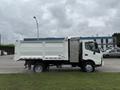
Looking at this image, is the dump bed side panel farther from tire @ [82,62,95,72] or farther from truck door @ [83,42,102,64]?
tire @ [82,62,95,72]

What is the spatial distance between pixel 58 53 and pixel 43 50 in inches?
46.2

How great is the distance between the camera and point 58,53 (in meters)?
21.7

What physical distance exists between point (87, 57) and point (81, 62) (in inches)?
25.0

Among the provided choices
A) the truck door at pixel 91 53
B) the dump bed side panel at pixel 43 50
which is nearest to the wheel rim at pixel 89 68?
the truck door at pixel 91 53

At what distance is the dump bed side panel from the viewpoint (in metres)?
21.7

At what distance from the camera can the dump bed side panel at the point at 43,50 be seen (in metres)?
21.7

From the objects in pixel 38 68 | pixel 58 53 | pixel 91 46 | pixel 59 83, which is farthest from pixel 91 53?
pixel 59 83

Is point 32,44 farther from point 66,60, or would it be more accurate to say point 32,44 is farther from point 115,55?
point 115,55

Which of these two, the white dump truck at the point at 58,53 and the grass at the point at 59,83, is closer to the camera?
the grass at the point at 59,83

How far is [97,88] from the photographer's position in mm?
12367

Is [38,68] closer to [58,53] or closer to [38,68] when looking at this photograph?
[38,68]

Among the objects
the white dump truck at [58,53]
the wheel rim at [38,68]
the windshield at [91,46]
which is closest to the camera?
the white dump truck at [58,53]

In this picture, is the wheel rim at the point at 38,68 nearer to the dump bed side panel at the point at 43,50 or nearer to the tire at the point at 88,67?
the dump bed side panel at the point at 43,50

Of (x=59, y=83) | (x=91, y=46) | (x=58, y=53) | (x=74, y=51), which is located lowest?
(x=59, y=83)
